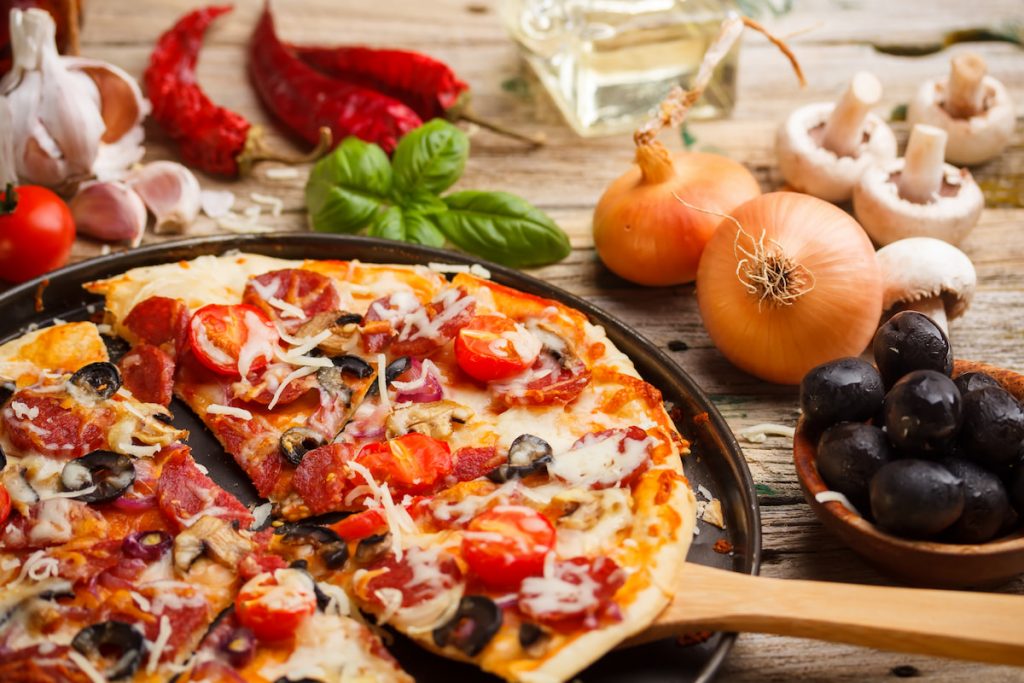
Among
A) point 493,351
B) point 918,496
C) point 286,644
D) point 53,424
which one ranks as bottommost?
point 286,644

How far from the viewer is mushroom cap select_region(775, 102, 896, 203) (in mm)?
5426

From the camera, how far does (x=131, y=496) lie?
3.68 m

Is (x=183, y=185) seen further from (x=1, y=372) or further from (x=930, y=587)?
(x=930, y=587)

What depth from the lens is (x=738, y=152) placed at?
6.11 metres

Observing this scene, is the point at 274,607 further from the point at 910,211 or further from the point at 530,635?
the point at 910,211

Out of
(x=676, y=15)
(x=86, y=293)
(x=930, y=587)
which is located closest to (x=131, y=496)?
(x=86, y=293)

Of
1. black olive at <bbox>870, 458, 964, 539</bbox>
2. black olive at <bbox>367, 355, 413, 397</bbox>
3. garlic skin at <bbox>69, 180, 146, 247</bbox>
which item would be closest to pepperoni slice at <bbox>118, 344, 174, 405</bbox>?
black olive at <bbox>367, 355, 413, 397</bbox>

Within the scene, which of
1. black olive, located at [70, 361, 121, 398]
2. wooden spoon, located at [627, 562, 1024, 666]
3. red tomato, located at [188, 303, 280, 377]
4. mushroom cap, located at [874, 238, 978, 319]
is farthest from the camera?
mushroom cap, located at [874, 238, 978, 319]

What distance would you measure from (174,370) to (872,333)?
2.69 metres

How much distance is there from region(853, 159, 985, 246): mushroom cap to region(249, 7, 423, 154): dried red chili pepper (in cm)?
238

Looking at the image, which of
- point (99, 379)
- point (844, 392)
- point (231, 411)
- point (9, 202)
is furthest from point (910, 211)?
point (9, 202)

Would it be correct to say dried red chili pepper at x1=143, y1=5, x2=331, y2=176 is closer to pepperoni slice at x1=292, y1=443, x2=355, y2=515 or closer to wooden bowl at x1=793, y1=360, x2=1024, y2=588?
pepperoni slice at x1=292, y1=443, x2=355, y2=515

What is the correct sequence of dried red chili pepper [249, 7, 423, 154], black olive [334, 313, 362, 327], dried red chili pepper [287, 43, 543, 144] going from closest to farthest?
black olive [334, 313, 362, 327], dried red chili pepper [249, 7, 423, 154], dried red chili pepper [287, 43, 543, 144]

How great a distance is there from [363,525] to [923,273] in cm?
253
